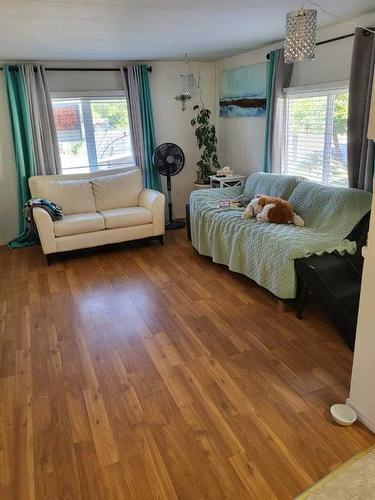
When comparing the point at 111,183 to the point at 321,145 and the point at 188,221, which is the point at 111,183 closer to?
the point at 188,221

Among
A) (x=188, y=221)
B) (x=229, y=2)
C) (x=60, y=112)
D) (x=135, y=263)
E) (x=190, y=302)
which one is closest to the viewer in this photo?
(x=229, y=2)

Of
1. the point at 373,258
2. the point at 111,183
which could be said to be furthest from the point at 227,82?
the point at 373,258

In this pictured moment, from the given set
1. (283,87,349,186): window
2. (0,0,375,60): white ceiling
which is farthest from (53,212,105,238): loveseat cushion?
(283,87,349,186): window

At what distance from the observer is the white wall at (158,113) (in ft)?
15.3

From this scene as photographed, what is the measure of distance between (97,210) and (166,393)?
2962mm

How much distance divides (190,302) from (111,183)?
2.18 m

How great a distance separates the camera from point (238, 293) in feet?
10.7

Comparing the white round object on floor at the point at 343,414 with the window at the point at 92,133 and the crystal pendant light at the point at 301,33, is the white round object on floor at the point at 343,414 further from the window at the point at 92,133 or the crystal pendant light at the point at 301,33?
the window at the point at 92,133

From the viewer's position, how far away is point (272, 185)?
12.7ft

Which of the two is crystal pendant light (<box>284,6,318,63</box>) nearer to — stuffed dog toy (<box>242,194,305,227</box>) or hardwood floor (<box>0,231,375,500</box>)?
stuffed dog toy (<box>242,194,305,227</box>)

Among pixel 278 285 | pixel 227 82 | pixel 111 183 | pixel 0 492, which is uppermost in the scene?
pixel 227 82

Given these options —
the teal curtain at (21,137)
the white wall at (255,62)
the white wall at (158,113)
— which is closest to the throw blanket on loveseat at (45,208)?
the teal curtain at (21,137)

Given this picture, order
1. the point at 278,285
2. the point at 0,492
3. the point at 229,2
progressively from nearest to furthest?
the point at 0,492, the point at 229,2, the point at 278,285

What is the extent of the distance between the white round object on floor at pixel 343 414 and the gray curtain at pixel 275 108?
9.85ft
